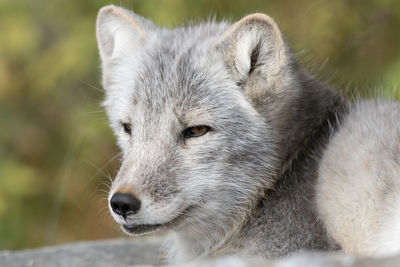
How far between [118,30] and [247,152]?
4.79ft

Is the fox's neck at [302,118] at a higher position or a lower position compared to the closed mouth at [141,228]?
higher

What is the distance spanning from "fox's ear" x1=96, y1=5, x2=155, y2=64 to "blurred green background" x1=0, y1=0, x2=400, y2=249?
0.90 m

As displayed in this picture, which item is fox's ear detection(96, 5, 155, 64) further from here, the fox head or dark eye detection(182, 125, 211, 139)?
dark eye detection(182, 125, 211, 139)

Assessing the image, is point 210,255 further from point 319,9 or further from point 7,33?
point 7,33

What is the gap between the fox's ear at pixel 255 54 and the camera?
3.68 metres

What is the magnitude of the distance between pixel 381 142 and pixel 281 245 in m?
0.78

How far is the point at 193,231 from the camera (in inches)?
148

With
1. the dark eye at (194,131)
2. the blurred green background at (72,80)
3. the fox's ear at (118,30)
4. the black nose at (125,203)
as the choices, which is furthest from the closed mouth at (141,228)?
the blurred green background at (72,80)

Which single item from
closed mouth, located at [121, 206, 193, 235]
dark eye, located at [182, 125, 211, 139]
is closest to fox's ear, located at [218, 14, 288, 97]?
dark eye, located at [182, 125, 211, 139]

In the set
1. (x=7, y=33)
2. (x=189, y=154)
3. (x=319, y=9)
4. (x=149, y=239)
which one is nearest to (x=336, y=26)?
(x=319, y=9)

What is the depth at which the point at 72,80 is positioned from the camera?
7402 mm

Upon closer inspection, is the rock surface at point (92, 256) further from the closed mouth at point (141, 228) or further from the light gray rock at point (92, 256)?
the closed mouth at point (141, 228)

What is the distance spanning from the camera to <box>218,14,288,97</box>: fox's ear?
3676mm

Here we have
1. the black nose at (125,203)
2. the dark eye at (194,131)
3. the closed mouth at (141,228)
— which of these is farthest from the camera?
the dark eye at (194,131)
